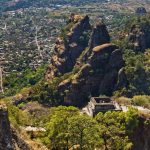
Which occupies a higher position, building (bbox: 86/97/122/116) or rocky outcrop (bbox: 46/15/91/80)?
building (bbox: 86/97/122/116)

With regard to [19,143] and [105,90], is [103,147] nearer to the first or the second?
[19,143]

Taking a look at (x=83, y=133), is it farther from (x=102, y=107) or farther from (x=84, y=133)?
(x=102, y=107)

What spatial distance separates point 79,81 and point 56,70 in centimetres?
2270

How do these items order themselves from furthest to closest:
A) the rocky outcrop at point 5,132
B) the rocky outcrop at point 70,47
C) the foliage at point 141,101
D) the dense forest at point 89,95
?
the rocky outcrop at point 70,47 → the foliage at point 141,101 → the dense forest at point 89,95 → the rocky outcrop at point 5,132

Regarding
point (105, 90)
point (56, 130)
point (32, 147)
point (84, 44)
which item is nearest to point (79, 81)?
point (105, 90)

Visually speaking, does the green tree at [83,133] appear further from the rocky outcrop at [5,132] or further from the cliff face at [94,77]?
the cliff face at [94,77]

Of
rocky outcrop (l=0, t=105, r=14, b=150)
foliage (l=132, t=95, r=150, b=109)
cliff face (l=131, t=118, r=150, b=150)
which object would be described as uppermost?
rocky outcrop (l=0, t=105, r=14, b=150)

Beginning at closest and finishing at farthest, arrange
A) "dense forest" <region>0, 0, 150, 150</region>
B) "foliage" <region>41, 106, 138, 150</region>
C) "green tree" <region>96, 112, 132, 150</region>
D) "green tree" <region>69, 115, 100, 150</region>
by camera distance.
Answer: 1. "green tree" <region>69, 115, 100, 150</region>
2. "foliage" <region>41, 106, 138, 150</region>
3. "dense forest" <region>0, 0, 150, 150</region>
4. "green tree" <region>96, 112, 132, 150</region>

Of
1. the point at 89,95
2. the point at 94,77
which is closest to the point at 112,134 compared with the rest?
the point at 89,95

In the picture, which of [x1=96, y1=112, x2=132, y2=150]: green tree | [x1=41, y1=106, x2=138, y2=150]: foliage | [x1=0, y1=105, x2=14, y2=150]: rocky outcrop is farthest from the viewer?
[x1=96, y1=112, x2=132, y2=150]: green tree

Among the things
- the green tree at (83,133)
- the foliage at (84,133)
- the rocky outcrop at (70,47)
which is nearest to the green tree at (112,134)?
the foliage at (84,133)

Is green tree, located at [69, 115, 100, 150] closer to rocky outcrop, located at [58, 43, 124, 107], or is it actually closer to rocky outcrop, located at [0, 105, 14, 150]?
rocky outcrop, located at [0, 105, 14, 150]

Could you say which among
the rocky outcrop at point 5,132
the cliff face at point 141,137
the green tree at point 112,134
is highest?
the rocky outcrop at point 5,132

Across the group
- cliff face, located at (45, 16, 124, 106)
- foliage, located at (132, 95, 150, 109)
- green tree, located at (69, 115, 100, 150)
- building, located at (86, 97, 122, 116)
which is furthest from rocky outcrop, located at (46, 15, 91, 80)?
green tree, located at (69, 115, 100, 150)
